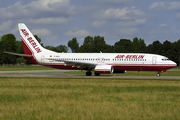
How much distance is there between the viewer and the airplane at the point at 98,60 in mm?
40122

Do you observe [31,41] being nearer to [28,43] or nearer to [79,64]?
[28,43]

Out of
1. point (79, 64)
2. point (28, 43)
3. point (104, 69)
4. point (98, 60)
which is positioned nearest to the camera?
point (104, 69)

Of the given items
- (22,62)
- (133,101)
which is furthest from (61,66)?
(22,62)

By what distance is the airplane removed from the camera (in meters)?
40.1

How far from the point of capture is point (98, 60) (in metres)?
42.3

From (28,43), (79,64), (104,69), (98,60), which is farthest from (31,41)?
(104,69)

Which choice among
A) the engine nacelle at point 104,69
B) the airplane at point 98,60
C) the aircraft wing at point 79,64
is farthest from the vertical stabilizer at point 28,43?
the engine nacelle at point 104,69

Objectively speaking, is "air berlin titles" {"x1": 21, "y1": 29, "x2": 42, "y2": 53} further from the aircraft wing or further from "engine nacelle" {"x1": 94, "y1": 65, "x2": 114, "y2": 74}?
"engine nacelle" {"x1": 94, "y1": 65, "x2": 114, "y2": 74}

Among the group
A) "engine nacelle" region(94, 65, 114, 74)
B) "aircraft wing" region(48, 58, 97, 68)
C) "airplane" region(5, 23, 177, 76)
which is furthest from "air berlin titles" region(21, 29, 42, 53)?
"engine nacelle" region(94, 65, 114, 74)

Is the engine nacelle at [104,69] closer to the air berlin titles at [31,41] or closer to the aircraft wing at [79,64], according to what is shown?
the aircraft wing at [79,64]

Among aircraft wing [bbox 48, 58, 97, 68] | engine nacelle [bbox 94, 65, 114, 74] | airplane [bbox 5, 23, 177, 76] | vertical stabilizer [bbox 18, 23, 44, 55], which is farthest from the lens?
vertical stabilizer [bbox 18, 23, 44, 55]

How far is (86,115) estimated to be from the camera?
37.3 ft

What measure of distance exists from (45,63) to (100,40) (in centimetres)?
11121

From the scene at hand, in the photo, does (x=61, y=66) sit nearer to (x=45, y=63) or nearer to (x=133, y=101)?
(x=45, y=63)
